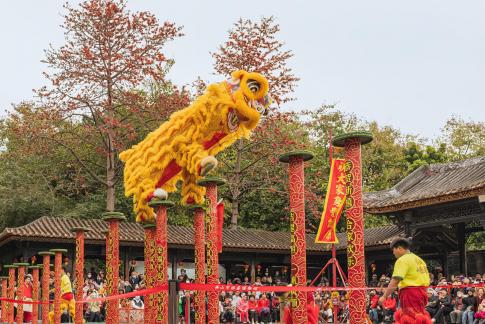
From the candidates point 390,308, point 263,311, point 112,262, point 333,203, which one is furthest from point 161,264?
point 263,311

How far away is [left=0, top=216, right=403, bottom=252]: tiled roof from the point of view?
59.2 feet

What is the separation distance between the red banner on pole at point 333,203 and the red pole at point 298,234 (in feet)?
15.8

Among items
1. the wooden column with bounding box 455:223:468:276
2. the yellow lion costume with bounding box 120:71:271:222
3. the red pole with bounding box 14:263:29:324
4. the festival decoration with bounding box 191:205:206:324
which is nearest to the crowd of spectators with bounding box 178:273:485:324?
the wooden column with bounding box 455:223:468:276

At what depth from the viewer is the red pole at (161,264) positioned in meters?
8.91

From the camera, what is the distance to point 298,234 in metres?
7.56

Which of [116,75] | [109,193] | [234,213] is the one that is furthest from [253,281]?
[116,75]

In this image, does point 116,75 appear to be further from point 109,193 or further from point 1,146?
point 1,146

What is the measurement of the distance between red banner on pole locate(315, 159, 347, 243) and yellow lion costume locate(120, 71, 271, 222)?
8.15 feet

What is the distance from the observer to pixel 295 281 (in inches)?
297

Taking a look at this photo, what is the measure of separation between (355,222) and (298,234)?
92 centimetres

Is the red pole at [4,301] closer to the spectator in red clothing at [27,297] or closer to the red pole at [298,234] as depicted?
the spectator in red clothing at [27,297]

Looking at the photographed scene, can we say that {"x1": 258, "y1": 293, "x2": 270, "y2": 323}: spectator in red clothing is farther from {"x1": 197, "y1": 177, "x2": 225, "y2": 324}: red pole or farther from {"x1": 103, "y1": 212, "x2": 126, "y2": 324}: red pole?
A: {"x1": 197, "y1": 177, "x2": 225, "y2": 324}: red pole

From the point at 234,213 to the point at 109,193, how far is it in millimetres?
4650

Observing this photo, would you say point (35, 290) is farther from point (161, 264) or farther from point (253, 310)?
point (253, 310)
